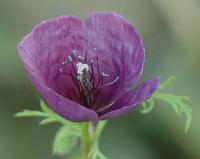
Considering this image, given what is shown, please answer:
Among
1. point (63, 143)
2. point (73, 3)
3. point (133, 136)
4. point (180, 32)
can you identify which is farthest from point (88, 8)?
point (63, 143)

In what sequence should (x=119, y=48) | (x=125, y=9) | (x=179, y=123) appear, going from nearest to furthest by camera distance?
1. (x=119, y=48)
2. (x=179, y=123)
3. (x=125, y=9)

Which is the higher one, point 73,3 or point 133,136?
point 73,3

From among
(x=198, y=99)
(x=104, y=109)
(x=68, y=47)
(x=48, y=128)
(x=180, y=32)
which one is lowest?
(x=48, y=128)

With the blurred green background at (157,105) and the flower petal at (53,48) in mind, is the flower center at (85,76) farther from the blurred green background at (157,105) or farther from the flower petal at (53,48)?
the blurred green background at (157,105)

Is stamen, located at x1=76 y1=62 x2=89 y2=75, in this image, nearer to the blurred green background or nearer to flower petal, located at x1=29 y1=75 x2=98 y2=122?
flower petal, located at x1=29 y1=75 x2=98 y2=122

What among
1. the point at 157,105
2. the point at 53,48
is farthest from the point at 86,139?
the point at 157,105

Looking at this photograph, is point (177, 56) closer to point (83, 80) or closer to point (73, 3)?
point (73, 3)

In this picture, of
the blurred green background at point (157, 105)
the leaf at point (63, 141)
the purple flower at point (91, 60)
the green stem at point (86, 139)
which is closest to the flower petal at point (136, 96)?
the purple flower at point (91, 60)
